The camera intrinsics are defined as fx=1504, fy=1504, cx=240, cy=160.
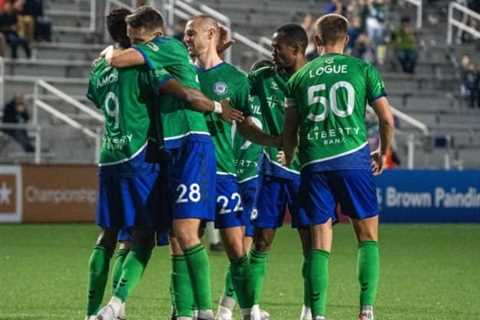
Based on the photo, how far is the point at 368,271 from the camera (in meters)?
11.4

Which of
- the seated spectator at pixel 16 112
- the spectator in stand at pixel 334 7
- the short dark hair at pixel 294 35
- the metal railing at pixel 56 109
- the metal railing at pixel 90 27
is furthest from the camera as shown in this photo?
the spectator in stand at pixel 334 7

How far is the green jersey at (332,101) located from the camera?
11188 millimetres

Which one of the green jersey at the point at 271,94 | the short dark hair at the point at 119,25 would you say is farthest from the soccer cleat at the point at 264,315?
Answer: the short dark hair at the point at 119,25

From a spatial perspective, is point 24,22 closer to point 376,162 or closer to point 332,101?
Answer: point 376,162

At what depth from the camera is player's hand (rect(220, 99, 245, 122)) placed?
11.0 m

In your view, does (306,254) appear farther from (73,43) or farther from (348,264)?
(73,43)

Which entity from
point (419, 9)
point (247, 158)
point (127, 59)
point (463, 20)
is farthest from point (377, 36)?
point (127, 59)

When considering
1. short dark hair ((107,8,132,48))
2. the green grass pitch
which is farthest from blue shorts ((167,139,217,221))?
the green grass pitch

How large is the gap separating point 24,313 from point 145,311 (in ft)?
3.47

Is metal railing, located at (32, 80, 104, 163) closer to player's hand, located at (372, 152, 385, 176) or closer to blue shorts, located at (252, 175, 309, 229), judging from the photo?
blue shorts, located at (252, 175, 309, 229)

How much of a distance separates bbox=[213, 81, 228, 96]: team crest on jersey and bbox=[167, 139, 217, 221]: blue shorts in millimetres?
932

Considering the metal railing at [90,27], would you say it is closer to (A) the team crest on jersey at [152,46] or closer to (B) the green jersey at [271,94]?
(B) the green jersey at [271,94]

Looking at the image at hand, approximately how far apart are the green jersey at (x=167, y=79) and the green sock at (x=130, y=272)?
0.90 metres

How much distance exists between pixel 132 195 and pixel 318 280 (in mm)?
1519
